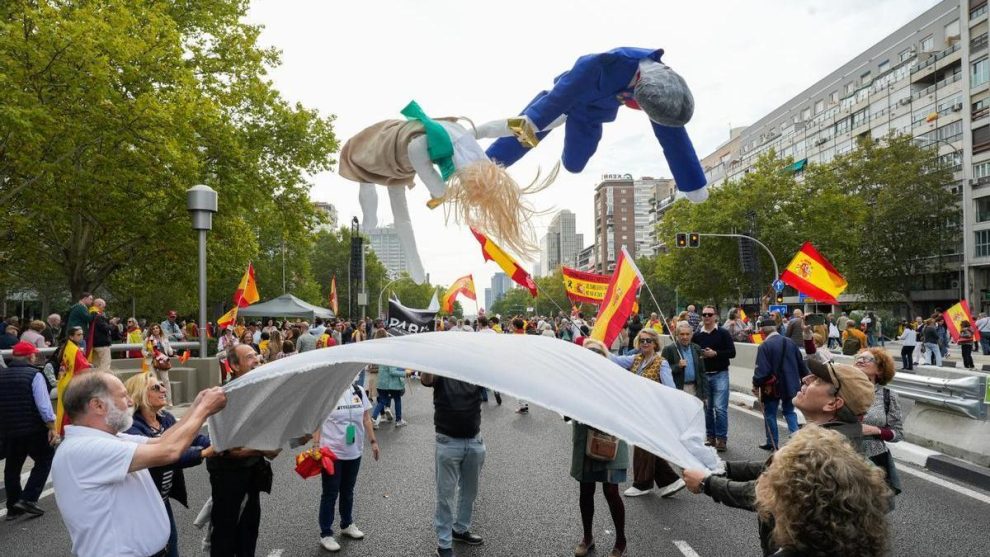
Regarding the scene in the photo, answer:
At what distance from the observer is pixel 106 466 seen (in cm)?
279

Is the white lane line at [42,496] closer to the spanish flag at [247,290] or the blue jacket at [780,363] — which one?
the blue jacket at [780,363]

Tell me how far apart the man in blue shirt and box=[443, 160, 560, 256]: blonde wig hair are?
565cm

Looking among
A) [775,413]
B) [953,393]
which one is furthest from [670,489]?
[953,393]

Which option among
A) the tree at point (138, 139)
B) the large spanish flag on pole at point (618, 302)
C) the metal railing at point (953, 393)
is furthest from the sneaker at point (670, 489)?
the tree at point (138, 139)

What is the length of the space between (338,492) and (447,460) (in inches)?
45.4

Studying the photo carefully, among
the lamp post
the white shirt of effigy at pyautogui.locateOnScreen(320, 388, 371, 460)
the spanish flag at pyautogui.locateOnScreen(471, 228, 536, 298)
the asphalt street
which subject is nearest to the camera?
the spanish flag at pyautogui.locateOnScreen(471, 228, 536, 298)

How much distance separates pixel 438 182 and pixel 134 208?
1929cm

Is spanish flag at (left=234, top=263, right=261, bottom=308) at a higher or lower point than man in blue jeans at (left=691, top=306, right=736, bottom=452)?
higher

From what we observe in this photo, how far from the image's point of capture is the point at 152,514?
3.04m

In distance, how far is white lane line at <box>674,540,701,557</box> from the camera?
502 centimetres

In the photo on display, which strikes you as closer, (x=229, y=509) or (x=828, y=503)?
(x=828, y=503)

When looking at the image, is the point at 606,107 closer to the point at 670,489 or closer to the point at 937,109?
the point at 670,489

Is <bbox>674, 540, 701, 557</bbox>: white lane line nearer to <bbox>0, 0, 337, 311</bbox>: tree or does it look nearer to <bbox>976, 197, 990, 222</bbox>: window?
<bbox>0, 0, 337, 311</bbox>: tree

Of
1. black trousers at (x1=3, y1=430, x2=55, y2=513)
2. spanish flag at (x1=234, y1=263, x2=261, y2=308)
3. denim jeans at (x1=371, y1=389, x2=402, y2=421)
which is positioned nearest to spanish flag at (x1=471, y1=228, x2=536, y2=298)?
black trousers at (x1=3, y1=430, x2=55, y2=513)
